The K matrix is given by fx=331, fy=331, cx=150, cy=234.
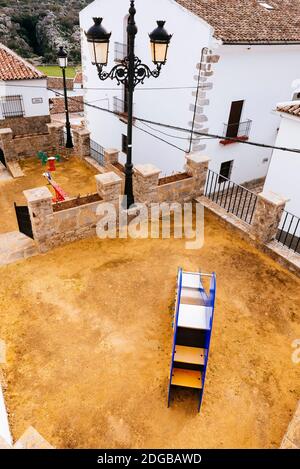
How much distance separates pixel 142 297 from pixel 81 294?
50.6 inches

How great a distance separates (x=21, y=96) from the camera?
63.6 feet

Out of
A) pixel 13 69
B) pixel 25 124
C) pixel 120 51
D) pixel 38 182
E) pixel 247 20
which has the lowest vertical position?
pixel 38 182

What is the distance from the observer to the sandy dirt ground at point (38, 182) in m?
10.5

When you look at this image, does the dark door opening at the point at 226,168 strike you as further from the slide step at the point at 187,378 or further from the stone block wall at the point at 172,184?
the slide step at the point at 187,378

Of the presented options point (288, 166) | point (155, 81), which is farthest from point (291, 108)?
point (155, 81)

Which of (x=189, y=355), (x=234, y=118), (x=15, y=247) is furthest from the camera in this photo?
(x=234, y=118)

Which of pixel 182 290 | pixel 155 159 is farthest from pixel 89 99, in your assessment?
pixel 182 290

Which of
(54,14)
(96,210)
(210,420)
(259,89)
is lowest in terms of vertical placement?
(210,420)

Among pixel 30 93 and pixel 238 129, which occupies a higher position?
pixel 30 93

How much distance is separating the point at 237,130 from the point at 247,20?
4156mm

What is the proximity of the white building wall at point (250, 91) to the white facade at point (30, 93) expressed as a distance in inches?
452

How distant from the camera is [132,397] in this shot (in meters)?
5.23

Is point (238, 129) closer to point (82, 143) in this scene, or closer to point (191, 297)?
point (82, 143)

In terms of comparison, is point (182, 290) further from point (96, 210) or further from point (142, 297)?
point (96, 210)
